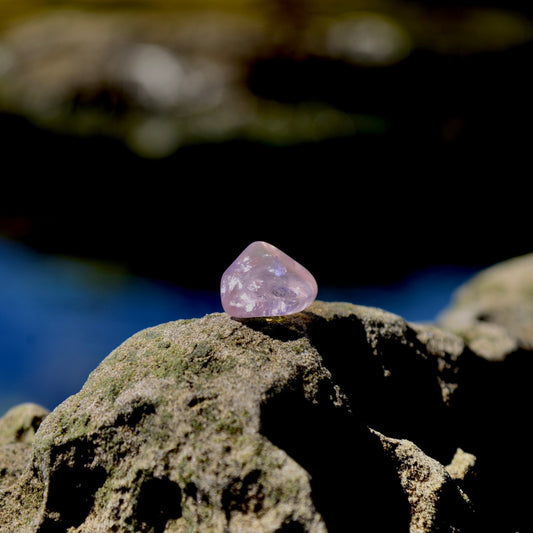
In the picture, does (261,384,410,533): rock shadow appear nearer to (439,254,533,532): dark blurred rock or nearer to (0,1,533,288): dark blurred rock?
(439,254,533,532): dark blurred rock

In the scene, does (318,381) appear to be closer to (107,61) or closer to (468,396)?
(468,396)

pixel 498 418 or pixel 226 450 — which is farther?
pixel 498 418

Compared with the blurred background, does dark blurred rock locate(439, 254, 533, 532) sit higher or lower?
lower

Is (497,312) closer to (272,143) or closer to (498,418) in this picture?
(498,418)

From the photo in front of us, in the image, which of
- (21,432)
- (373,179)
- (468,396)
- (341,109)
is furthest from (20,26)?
(468,396)

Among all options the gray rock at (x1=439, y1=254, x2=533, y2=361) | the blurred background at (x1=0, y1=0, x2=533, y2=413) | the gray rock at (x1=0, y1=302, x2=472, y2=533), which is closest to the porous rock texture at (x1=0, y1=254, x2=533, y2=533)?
the gray rock at (x1=0, y1=302, x2=472, y2=533)

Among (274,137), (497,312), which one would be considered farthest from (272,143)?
(497,312)
